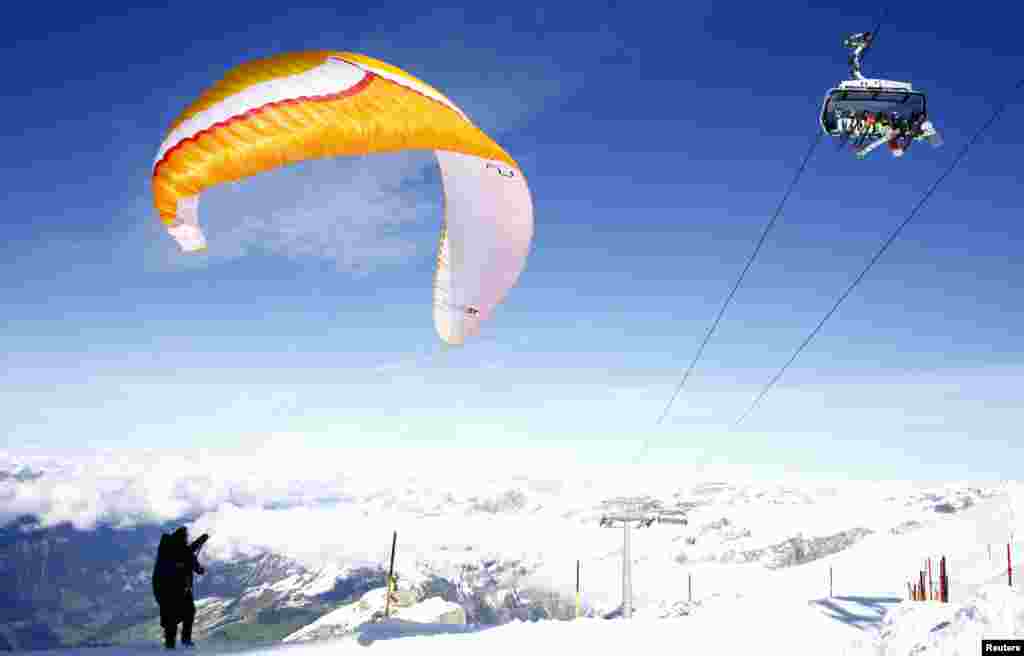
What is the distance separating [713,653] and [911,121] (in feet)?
47.2

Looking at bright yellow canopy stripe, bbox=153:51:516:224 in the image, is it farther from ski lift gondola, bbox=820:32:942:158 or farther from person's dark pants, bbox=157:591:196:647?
ski lift gondola, bbox=820:32:942:158

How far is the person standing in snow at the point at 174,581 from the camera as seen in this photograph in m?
13.9

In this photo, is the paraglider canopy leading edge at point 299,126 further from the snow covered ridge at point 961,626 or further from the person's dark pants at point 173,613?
the snow covered ridge at point 961,626

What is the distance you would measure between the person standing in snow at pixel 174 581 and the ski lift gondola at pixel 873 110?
1844 centimetres

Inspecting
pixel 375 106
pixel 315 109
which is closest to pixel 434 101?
pixel 375 106

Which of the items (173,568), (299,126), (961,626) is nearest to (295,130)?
(299,126)

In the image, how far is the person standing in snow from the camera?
13.9 meters

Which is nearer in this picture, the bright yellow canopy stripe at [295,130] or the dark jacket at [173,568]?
the bright yellow canopy stripe at [295,130]

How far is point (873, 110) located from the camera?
18281 mm

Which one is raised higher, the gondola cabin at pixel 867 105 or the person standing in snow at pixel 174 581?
the gondola cabin at pixel 867 105

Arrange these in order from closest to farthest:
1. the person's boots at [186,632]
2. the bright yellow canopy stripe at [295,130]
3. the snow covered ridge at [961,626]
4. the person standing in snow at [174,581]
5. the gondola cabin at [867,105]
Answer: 1. the bright yellow canopy stripe at [295,130]
2. the snow covered ridge at [961,626]
3. the person standing in snow at [174,581]
4. the person's boots at [186,632]
5. the gondola cabin at [867,105]

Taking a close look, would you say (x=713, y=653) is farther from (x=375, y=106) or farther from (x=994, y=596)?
(x=375, y=106)

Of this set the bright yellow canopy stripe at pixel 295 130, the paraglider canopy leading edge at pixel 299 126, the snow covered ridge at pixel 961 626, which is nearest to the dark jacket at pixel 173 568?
the paraglider canopy leading edge at pixel 299 126

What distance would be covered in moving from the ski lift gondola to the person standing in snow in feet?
60.5
